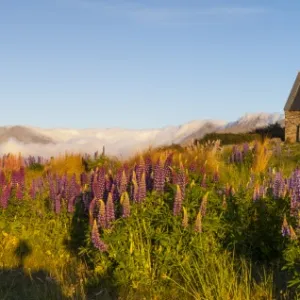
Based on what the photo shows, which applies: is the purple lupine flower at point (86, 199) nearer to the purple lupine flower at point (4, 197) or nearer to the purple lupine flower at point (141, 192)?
the purple lupine flower at point (4, 197)

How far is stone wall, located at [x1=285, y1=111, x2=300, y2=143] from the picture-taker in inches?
1411

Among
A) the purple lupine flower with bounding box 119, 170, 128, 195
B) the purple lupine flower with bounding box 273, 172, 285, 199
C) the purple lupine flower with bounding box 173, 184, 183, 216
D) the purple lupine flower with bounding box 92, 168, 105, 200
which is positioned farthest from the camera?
the purple lupine flower with bounding box 92, 168, 105, 200

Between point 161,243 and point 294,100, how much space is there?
3310cm

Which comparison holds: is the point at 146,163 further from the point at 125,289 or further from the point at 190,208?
the point at 125,289

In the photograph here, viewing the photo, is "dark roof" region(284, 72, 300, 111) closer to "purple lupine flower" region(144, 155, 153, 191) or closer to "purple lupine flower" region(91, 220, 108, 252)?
"purple lupine flower" region(144, 155, 153, 191)

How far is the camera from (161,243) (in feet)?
19.7

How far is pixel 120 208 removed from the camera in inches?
253

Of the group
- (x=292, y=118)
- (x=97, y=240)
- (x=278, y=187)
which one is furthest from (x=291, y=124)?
(x=97, y=240)

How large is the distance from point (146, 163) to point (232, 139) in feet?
87.9

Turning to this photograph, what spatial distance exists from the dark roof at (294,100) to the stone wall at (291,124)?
0.99 ft

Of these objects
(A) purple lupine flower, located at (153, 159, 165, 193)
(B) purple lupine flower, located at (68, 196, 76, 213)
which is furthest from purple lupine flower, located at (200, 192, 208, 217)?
(B) purple lupine flower, located at (68, 196, 76, 213)

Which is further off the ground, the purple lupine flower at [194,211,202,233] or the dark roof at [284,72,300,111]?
the dark roof at [284,72,300,111]

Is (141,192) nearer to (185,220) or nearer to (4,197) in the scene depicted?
(185,220)

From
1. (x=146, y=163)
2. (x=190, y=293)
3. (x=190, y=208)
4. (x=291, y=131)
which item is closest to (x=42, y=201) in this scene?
(x=146, y=163)
